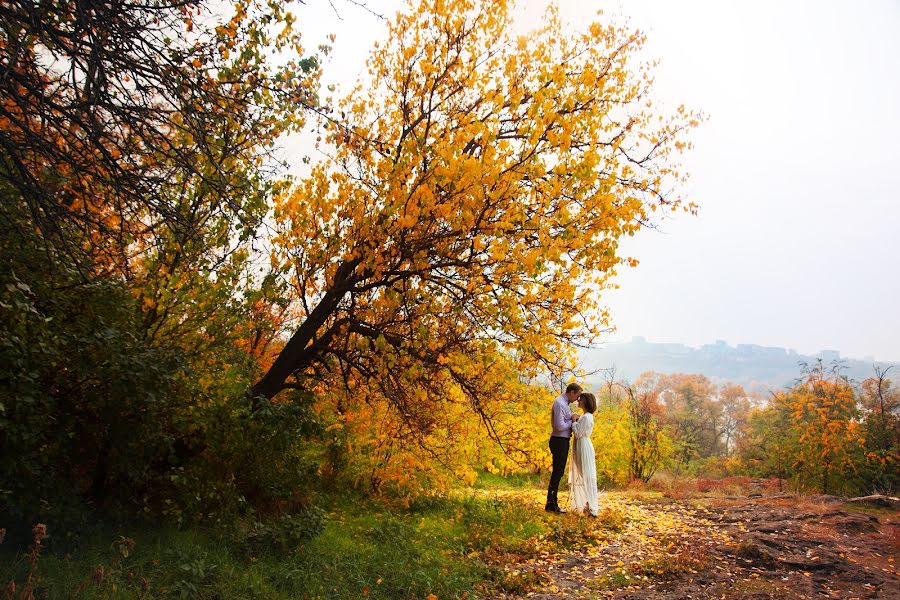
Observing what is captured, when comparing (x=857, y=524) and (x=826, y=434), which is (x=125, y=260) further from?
(x=826, y=434)

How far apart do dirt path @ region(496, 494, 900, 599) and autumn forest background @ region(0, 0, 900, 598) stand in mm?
305

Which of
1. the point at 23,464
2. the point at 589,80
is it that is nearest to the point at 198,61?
the point at 23,464

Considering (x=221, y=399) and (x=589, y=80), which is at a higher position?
(x=589, y=80)

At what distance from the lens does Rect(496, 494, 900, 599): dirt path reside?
18.4ft

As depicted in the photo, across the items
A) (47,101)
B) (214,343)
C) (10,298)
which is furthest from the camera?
(214,343)

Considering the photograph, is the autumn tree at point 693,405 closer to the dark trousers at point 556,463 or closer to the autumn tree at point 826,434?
the autumn tree at point 826,434

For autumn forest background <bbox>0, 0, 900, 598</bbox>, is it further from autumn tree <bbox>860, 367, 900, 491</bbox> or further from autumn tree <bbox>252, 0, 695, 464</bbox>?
autumn tree <bbox>860, 367, 900, 491</bbox>

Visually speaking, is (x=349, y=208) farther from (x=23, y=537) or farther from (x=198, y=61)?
(x=23, y=537)

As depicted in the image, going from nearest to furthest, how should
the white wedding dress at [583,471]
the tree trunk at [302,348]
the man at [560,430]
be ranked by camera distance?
the tree trunk at [302,348] < the white wedding dress at [583,471] < the man at [560,430]

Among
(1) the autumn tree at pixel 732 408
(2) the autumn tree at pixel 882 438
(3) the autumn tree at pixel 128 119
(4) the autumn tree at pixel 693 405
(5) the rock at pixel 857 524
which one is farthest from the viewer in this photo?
(1) the autumn tree at pixel 732 408

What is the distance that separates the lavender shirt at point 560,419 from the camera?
31.4 ft

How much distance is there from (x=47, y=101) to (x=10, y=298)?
1.53 m

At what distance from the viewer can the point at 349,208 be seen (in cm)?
658

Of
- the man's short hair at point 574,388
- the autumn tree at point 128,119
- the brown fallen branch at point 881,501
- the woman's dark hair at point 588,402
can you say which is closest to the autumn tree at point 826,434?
the brown fallen branch at point 881,501
